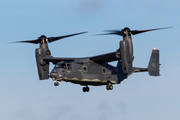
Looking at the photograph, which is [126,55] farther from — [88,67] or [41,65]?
[41,65]

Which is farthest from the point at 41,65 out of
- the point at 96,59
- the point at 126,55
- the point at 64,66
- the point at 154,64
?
the point at 154,64

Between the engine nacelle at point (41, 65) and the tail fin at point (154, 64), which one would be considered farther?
the engine nacelle at point (41, 65)

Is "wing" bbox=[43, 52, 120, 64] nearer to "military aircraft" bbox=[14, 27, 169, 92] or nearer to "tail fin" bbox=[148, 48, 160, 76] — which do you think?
"military aircraft" bbox=[14, 27, 169, 92]

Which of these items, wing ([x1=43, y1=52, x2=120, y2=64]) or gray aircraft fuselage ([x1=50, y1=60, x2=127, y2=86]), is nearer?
wing ([x1=43, y1=52, x2=120, y2=64])

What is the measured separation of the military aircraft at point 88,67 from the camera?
4866 centimetres

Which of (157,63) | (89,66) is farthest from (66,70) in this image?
(157,63)

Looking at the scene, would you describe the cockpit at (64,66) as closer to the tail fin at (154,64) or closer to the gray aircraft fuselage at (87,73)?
the gray aircraft fuselage at (87,73)

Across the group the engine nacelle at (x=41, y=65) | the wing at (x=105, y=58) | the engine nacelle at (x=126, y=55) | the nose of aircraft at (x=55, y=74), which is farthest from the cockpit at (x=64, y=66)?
the engine nacelle at (x=126, y=55)

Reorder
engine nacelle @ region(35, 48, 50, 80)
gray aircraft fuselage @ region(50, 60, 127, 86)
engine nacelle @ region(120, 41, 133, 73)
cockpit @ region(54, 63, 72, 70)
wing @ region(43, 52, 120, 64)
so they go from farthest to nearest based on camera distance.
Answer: engine nacelle @ region(35, 48, 50, 80), cockpit @ region(54, 63, 72, 70), gray aircraft fuselage @ region(50, 60, 127, 86), wing @ region(43, 52, 120, 64), engine nacelle @ region(120, 41, 133, 73)

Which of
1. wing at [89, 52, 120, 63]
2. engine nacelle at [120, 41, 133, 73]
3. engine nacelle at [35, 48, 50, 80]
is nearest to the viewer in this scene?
engine nacelle at [120, 41, 133, 73]

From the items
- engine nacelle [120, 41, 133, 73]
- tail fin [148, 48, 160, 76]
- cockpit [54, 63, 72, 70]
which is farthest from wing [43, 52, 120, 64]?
tail fin [148, 48, 160, 76]

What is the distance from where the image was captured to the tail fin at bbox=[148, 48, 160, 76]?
5114 cm

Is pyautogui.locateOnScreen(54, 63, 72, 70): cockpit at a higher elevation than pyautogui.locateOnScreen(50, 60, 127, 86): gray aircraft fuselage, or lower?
higher

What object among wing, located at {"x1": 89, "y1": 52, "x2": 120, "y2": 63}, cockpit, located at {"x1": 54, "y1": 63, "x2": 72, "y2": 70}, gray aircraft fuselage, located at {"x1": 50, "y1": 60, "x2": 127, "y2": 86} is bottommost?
gray aircraft fuselage, located at {"x1": 50, "y1": 60, "x2": 127, "y2": 86}
